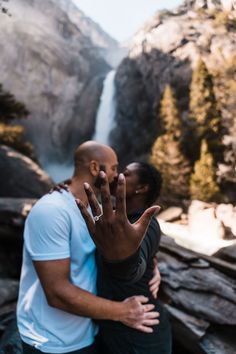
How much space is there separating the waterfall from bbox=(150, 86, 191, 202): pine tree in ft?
24.5

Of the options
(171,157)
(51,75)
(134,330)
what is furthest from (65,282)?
(51,75)

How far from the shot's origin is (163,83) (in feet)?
87.0

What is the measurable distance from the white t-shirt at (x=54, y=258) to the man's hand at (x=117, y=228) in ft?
1.18

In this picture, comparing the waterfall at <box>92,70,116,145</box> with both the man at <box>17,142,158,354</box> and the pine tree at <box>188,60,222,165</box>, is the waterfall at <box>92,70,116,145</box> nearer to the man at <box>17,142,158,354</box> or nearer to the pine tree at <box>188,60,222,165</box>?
the pine tree at <box>188,60,222,165</box>

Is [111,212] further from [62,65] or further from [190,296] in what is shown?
[62,65]

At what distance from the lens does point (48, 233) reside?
1658 mm

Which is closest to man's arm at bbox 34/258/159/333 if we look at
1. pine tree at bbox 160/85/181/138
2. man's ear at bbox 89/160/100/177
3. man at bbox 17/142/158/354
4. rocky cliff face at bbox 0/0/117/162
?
man at bbox 17/142/158/354

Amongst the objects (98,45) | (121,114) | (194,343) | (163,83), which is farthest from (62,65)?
(194,343)

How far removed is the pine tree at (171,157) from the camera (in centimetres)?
1395

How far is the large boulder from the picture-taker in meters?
9.58

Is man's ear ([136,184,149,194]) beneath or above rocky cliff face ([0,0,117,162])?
beneath

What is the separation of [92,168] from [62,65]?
3367 centimetres

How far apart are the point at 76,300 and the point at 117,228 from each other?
53 centimetres

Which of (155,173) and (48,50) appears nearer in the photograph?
(155,173)
